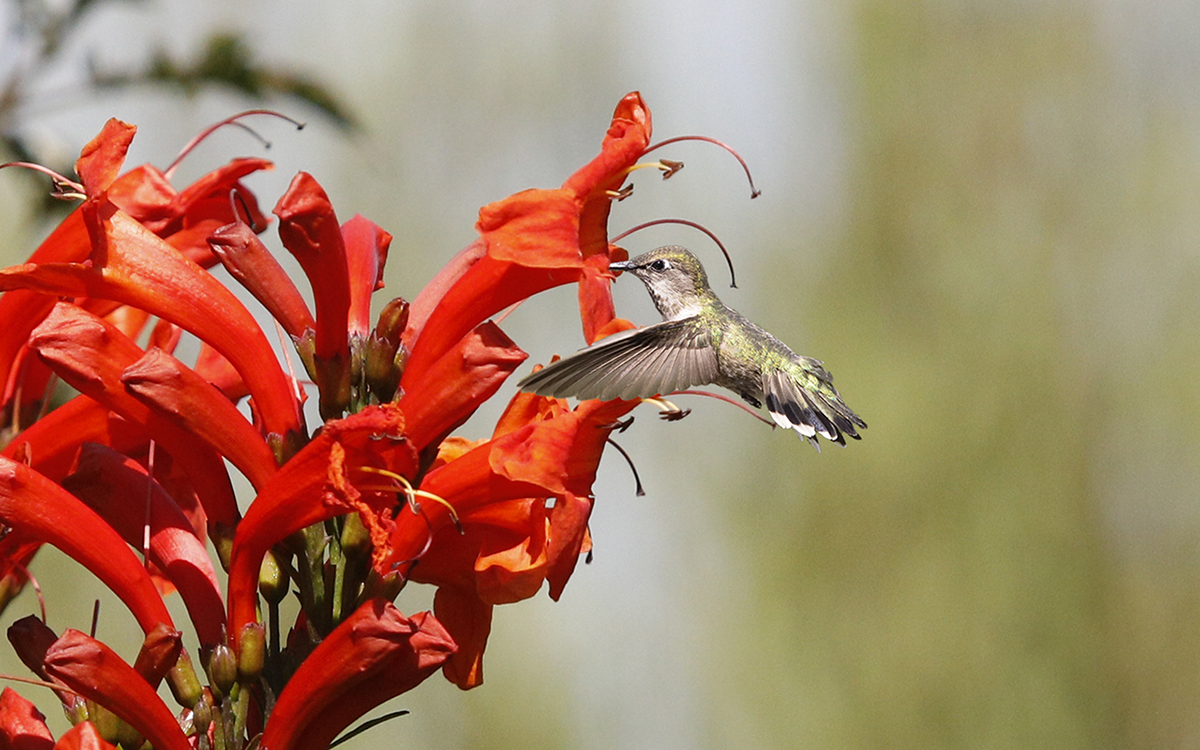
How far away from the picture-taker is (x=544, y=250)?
6.28 feet

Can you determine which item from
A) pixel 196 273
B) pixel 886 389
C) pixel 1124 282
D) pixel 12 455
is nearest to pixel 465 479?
pixel 196 273

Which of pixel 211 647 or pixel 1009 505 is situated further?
pixel 1009 505

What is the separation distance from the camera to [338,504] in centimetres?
171

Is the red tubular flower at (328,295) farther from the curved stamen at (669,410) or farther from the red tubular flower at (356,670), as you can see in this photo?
the curved stamen at (669,410)

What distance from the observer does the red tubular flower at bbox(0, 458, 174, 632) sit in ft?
5.89

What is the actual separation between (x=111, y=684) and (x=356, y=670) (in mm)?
363

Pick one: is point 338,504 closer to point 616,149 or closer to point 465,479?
point 465,479

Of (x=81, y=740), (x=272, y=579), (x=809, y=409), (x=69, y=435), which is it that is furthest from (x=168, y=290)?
(x=809, y=409)

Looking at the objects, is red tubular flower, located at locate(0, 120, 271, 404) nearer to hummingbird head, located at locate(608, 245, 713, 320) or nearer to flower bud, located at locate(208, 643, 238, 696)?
flower bud, located at locate(208, 643, 238, 696)

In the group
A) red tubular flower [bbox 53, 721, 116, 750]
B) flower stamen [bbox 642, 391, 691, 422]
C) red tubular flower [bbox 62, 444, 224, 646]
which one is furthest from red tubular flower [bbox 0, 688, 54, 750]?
flower stamen [bbox 642, 391, 691, 422]

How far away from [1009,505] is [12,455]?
1098 centimetres

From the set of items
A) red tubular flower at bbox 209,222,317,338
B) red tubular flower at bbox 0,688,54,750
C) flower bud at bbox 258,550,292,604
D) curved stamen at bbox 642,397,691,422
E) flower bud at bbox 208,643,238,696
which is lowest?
red tubular flower at bbox 0,688,54,750

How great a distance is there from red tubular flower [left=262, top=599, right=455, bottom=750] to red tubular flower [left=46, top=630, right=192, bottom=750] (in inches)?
6.2

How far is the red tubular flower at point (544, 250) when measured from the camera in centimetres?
192
